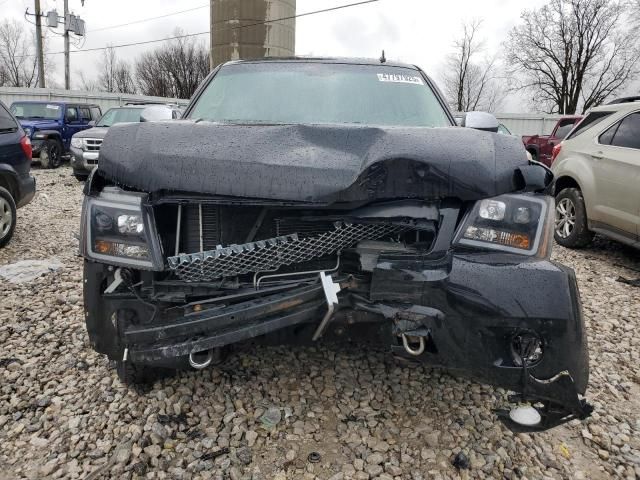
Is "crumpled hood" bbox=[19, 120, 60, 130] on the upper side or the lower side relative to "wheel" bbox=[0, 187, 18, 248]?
upper

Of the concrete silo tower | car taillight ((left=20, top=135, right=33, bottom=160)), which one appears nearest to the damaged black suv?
car taillight ((left=20, top=135, right=33, bottom=160))

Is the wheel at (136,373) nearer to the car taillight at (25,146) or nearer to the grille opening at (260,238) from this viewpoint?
the grille opening at (260,238)

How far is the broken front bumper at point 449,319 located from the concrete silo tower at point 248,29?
16671 mm

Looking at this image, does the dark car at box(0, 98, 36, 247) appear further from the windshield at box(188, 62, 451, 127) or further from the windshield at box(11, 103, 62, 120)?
the windshield at box(11, 103, 62, 120)

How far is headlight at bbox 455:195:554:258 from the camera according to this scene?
1.91m

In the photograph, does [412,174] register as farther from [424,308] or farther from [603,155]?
[603,155]

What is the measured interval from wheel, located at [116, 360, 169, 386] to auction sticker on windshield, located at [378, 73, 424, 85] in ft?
7.80

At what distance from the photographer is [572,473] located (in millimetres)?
2059

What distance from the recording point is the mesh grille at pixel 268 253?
197 cm

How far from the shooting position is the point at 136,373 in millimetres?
2375

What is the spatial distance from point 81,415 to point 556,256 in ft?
16.3

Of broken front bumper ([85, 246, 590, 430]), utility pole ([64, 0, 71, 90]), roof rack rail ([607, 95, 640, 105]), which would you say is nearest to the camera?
broken front bumper ([85, 246, 590, 430])

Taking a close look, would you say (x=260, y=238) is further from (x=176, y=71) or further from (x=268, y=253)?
(x=176, y=71)

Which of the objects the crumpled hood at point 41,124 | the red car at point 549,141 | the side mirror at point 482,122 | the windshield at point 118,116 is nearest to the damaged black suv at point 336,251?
the side mirror at point 482,122
